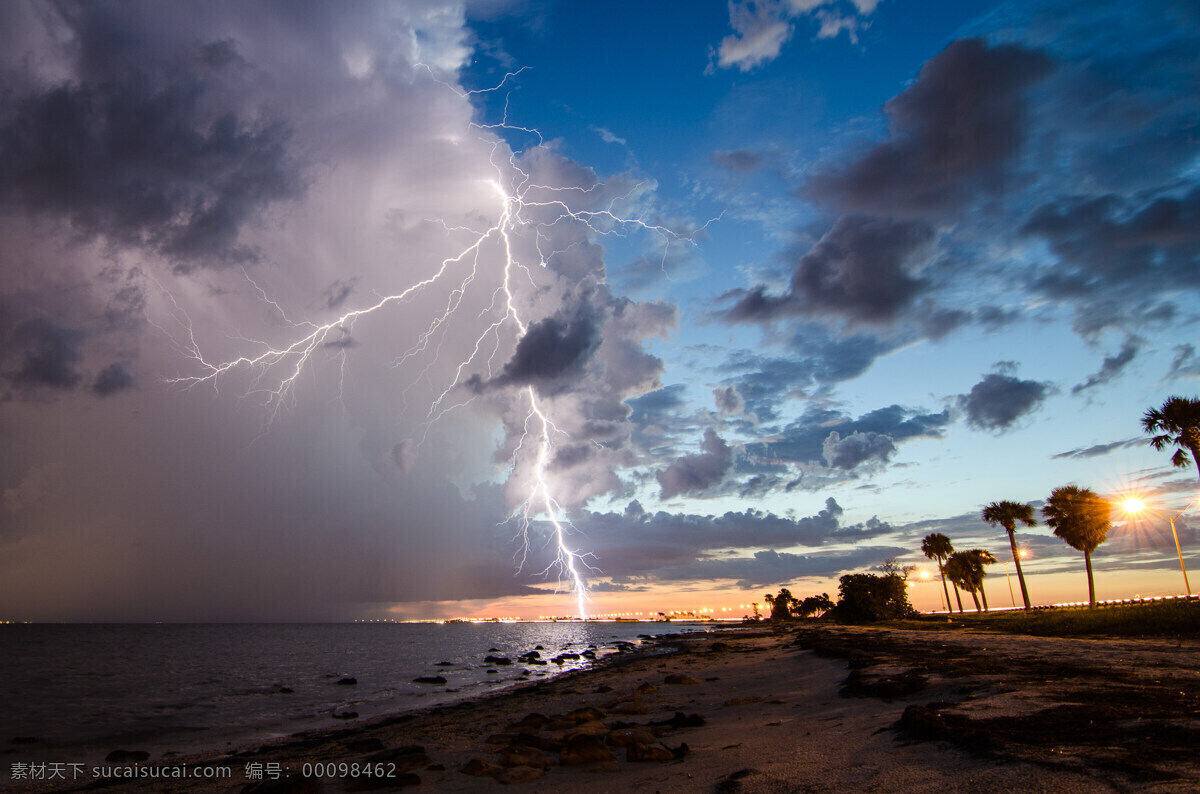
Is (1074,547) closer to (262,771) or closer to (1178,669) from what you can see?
(1178,669)

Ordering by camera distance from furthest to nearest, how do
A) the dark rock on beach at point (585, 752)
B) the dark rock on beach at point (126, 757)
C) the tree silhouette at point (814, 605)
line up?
the tree silhouette at point (814, 605)
the dark rock on beach at point (126, 757)
the dark rock on beach at point (585, 752)

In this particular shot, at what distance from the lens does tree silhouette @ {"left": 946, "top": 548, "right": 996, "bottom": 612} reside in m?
71.2

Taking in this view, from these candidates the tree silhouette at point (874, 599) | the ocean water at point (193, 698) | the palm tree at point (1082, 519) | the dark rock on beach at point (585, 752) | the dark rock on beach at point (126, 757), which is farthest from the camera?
the tree silhouette at point (874, 599)

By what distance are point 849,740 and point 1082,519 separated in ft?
176

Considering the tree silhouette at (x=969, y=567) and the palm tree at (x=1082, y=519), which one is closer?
the palm tree at (x=1082, y=519)

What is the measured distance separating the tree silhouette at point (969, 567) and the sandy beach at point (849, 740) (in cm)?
6179

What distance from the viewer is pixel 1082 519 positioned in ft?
155

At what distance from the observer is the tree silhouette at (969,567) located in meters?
71.2

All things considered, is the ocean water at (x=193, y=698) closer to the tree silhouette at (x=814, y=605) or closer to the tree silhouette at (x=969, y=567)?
the tree silhouette at (x=969, y=567)

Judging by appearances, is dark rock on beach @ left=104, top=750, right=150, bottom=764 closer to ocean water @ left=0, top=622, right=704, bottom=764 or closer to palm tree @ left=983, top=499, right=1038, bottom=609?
ocean water @ left=0, top=622, right=704, bottom=764

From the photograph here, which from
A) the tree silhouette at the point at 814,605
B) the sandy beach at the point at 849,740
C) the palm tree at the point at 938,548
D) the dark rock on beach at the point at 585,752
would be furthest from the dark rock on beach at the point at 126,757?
the tree silhouette at the point at 814,605

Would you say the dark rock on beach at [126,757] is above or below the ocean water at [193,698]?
above

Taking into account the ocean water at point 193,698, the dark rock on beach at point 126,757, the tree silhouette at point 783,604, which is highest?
the dark rock on beach at point 126,757

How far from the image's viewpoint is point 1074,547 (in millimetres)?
48594
